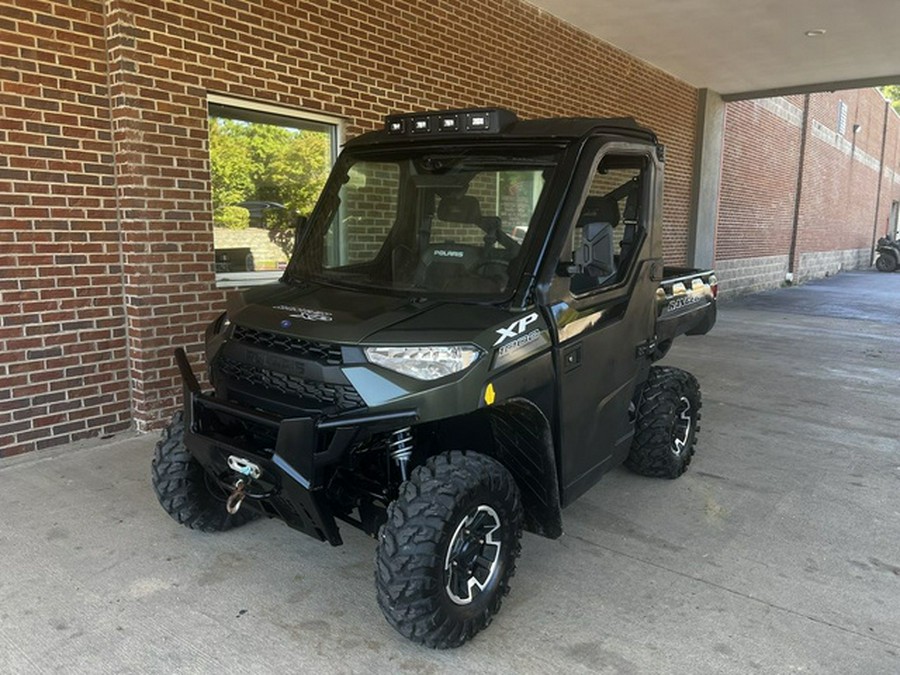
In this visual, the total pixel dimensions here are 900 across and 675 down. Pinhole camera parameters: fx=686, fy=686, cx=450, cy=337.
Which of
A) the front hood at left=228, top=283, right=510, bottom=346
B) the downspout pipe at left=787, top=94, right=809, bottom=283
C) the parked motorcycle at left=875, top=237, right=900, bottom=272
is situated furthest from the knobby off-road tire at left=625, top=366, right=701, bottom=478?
the parked motorcycle at left=875, top=237, right=900, bottom=272

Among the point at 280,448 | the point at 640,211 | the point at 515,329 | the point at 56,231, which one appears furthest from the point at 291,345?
the point at 56,231

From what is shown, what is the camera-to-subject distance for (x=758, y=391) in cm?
701

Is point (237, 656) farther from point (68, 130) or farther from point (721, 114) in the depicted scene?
point (721, 114)

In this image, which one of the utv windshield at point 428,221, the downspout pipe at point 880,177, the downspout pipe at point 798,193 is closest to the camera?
the utv windshield at point 428,221

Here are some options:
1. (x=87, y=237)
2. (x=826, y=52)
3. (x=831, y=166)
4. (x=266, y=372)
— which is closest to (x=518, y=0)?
(x=826, y=52)

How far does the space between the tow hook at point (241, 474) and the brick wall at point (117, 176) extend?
2597mm

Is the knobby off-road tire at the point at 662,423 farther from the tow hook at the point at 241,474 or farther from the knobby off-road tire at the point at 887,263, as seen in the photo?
the knobby off-road tire at the point at 887,263

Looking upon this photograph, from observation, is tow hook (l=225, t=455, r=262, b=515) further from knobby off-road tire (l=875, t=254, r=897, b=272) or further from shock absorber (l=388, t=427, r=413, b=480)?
knobby off-road tire (l=875, t=254, r=897, b=272)

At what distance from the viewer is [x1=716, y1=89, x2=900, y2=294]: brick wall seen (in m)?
→ 15.6

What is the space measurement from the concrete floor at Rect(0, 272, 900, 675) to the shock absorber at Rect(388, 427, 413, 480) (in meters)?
0.71

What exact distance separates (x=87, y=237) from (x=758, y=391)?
20.4 feet

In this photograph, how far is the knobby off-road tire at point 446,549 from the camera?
2.58 m

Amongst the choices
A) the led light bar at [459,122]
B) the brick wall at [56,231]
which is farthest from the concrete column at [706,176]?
the brick wall at [56,231]

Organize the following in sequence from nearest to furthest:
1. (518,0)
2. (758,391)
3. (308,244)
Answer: (308,244), (758,391), (518,0)
